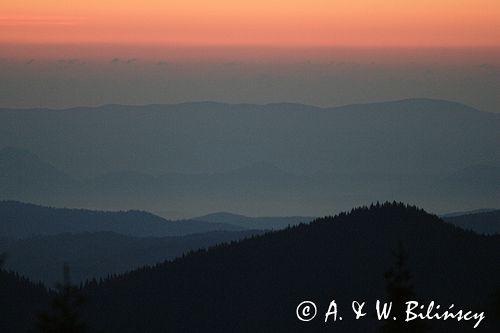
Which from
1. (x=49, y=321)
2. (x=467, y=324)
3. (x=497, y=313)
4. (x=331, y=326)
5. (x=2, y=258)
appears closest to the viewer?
(x=49, y=321)

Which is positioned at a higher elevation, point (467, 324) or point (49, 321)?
point (467, 324)

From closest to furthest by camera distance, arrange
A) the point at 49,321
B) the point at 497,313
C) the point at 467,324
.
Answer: the point at 49,321, the point at 497,313, the point at 467,324

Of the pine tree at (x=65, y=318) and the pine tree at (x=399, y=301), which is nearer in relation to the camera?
the pine tree at (x=65, y=318)

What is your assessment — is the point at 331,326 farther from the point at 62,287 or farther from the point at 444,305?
the point at 62,287

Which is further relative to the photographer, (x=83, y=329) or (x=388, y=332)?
(x=388, y=332)

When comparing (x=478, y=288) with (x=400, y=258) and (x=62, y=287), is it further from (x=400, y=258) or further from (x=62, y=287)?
(x=62, y=287)

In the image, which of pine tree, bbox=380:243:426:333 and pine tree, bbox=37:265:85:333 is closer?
pine tree, bbox=37:265:85:333

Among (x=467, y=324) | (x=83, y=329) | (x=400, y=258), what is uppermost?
(x=467, y=324)

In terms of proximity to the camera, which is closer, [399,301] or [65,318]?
[65,318]

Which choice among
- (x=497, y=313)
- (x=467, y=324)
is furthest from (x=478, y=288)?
(x=497, y=313)

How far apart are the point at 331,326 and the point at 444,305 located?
18.1 metres

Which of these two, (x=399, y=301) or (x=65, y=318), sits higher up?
(x=399, y=301)

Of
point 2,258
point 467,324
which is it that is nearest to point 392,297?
point 2,258

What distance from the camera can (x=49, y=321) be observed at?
5584cm
